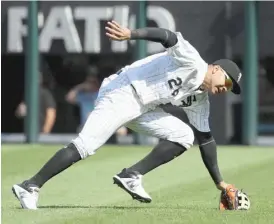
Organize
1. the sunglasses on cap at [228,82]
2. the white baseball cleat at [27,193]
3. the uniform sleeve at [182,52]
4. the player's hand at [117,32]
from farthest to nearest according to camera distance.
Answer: the sunglasses on cap at [228,82] → the white baseball cleat at [27,193] → the uniform sleeve at [182,52] → the player's hand at [117,32]

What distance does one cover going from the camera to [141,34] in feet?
24.9

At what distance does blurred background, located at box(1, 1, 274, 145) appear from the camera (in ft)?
54.9

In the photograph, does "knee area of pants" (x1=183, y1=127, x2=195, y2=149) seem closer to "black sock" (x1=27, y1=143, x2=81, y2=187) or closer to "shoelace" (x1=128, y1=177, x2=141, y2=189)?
"shoelace" (x1=128, y1=177, x2=141, y2=189)

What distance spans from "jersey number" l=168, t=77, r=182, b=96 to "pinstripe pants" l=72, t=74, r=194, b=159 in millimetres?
294

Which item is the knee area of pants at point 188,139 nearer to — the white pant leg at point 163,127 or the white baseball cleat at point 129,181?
the white pant leg at point 163,127

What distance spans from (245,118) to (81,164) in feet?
14.3

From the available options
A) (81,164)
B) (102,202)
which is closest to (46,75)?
(81,164)

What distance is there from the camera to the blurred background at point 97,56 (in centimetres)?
1672

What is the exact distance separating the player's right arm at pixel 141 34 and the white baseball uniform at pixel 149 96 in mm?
99

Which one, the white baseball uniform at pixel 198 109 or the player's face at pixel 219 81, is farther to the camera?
the white baseball uniform at pixel 198 109

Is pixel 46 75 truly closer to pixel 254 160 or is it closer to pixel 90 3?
pixel 90 3

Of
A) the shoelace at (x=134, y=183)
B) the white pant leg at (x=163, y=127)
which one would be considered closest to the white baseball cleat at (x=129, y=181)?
the shoelace at (x=134, y=183)

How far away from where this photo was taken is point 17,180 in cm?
1109

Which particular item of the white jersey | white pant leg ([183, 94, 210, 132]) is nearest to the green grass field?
white pant leg ([183, 94, 210, 132])
